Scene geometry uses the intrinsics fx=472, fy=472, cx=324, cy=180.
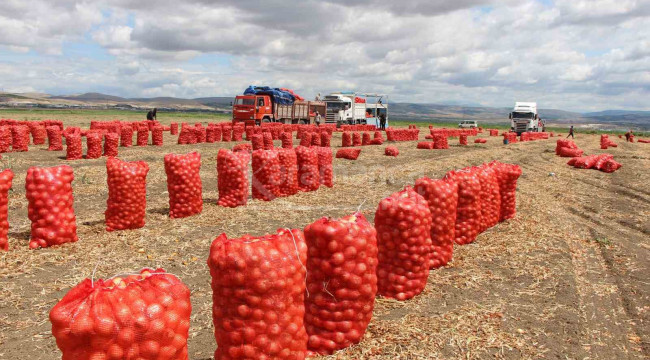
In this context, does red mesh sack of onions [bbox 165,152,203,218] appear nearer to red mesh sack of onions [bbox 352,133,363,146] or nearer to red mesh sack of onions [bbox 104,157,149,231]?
red mesh sack of onions [bbox 104,157,149,231]

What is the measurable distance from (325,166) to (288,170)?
67.1 inches

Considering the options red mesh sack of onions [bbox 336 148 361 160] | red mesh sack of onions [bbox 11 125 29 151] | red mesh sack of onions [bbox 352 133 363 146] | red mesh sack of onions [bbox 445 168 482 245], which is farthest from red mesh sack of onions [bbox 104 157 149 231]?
red mesh sack of onions [bbox 352 133 363 146]

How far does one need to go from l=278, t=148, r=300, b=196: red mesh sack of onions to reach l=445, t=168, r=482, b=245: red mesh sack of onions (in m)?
5.27

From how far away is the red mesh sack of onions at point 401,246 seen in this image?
6.01 m

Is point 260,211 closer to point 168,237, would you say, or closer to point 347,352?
point 168,237

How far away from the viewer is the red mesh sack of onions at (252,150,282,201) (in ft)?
39.4

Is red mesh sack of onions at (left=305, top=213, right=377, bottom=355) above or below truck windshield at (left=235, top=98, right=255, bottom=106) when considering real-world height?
below

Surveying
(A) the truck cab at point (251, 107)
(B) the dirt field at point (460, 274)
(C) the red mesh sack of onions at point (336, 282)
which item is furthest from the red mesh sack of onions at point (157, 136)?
(C) the red mesh sack of onions at point (336, 282)

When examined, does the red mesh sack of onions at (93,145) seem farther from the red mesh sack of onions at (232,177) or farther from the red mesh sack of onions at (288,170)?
the red mesh sack of onions at (232,177)

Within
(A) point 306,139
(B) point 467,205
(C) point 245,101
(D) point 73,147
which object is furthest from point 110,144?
(C) point 245,101

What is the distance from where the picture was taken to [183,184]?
10.1m

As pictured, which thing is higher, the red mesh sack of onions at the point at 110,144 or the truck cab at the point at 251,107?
the truck cab at the point at 251,107

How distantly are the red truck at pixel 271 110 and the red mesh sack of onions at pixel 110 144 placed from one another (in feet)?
61.4

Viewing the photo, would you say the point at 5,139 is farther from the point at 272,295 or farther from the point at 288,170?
the point at 272,295
